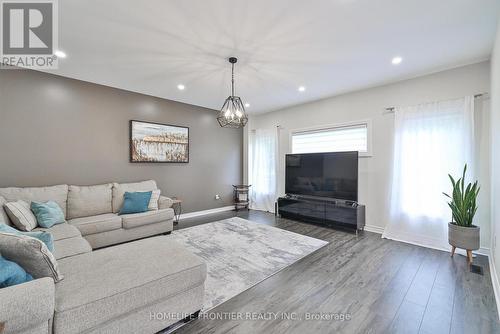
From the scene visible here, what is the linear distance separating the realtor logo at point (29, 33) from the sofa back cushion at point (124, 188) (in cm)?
211

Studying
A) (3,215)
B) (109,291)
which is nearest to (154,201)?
(3,215)

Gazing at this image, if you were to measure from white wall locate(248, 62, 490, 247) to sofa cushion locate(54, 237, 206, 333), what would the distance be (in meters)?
3.59

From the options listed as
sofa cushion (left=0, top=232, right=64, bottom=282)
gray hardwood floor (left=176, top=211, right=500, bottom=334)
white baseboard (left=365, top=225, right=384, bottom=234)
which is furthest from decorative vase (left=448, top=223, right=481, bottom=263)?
sofa cushion (left=0, top=232, right=64, bottom=282)

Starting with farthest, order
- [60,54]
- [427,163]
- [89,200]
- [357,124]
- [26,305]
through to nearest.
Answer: [357,124]
[89,200]
[427,163]
[60,54]
[26,305]

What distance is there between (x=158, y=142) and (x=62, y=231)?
7.97 ft

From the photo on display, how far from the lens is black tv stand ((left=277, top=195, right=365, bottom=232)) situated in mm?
3852

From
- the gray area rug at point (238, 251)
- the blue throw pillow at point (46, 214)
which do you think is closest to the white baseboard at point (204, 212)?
the gray area rug at point (238, 251)

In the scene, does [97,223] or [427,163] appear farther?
[427,163]

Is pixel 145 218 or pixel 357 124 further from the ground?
pixel 357 124

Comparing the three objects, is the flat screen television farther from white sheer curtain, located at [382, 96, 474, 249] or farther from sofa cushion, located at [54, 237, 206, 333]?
sofa cushion, located at [54, 237, 206, 333]

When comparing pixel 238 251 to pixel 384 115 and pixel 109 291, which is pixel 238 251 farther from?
pixel 384 115

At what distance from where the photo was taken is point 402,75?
11.4 ft

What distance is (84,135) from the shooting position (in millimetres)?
3750

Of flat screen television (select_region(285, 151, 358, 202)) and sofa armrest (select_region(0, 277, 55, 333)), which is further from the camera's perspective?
flat screen television (select_region(285, 151, 358, 202))
